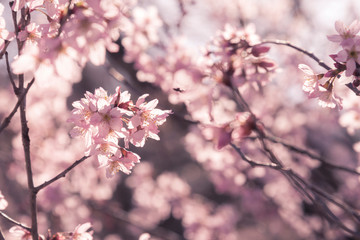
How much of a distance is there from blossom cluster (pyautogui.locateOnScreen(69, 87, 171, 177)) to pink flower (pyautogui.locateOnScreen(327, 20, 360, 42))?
0.82 metres

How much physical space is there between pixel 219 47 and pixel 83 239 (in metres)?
1.22

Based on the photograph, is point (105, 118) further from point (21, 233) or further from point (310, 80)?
point (310, 80)

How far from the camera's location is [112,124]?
138 cm

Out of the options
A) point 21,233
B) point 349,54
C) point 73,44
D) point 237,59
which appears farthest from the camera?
point 237,59

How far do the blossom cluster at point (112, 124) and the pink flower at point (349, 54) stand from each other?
0.79m

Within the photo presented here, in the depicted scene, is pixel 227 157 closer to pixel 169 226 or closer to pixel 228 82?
pixel 228 82

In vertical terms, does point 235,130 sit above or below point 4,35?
above

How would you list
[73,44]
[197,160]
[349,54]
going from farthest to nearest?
1. [197,160]
2. [349,54]
3. [73,44]

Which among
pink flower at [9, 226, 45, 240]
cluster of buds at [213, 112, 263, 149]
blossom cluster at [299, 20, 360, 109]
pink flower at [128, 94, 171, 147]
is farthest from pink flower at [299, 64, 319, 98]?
pink flower at [9, 226, 45, 240]

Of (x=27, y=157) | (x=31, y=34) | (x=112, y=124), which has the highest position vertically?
(x=31, y=34)

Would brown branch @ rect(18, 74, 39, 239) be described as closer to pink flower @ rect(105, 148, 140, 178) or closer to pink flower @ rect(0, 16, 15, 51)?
pink flower @ rect(0, 16, 15, 51)

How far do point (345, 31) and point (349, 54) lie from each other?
0.16m

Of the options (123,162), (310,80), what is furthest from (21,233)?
(310,80)

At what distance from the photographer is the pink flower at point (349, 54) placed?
1.33 metres
